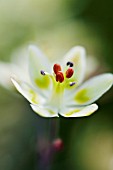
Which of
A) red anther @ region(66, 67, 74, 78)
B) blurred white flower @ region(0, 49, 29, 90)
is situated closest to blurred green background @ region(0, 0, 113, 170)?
blurred white flower @ region(0, 49, 29, 90)

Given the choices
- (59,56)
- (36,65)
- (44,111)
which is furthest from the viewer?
(59,56)

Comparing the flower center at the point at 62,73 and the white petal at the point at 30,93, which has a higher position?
the flower center at the point at 62,73

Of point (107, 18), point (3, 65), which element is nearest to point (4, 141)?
point (3, 65)

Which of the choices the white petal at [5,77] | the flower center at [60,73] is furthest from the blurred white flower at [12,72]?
the flower center at [60,73]

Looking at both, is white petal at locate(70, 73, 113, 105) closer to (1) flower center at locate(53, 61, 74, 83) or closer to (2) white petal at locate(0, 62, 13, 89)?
(1) flower center at locate(53, 61, 74, 83)

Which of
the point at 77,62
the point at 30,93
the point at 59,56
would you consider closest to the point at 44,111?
the point at 30,93

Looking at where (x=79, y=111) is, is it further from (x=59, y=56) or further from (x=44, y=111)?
(x=59, y=56)

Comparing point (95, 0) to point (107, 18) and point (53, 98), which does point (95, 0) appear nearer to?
point (107, 18)

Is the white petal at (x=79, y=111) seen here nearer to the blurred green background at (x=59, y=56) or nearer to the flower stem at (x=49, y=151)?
the flower stem at (x=49, y=151)
